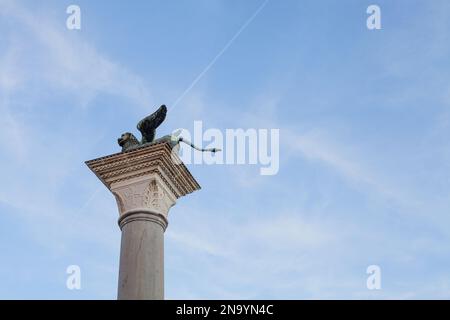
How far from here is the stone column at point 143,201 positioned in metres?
9.99

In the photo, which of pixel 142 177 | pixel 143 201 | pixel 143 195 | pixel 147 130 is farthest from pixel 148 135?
pixel 143 201

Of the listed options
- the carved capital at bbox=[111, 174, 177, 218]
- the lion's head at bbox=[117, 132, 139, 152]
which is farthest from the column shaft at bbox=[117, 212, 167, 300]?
the lion's head at bbox=[117, 132, 139, 152]

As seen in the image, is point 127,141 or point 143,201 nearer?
point 143,201

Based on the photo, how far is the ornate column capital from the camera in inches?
421

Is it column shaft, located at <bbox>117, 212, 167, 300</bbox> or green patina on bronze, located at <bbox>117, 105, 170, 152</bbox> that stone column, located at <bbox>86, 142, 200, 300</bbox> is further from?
green patina on bronze, located at <bbox>117, 105, 170, 152</bbox>

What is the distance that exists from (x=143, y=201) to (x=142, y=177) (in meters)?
0.46

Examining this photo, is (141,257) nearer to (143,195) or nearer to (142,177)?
(143,195)

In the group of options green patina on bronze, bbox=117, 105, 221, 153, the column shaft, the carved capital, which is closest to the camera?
the column shaft

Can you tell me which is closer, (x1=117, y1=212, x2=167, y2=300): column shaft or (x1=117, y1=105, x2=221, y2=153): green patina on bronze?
(x1=117, y1=212, x2=167, y2=300): column shaft

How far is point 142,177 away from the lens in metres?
10.9
